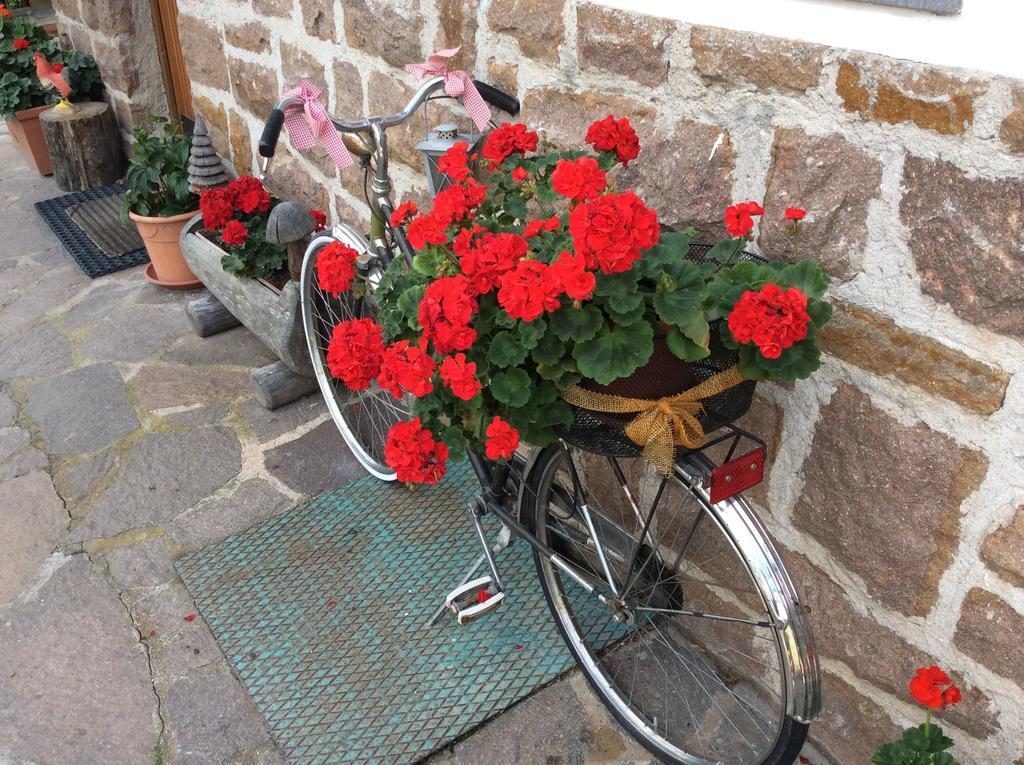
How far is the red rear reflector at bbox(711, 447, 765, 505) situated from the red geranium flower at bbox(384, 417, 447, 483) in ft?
1.65

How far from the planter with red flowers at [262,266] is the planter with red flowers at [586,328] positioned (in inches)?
56.4

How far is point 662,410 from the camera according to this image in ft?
4.91

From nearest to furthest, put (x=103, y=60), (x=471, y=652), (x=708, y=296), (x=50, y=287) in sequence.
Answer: (x=708, y=296) → (x=471, y=652) → (x=50, y=287) → (x=103, y=60)

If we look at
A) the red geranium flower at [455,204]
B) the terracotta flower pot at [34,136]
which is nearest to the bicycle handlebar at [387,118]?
the red geranium flower at [455,204]

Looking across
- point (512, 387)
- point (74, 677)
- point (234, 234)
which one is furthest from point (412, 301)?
point (234, 234)

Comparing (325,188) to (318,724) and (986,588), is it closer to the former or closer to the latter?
(318,724)

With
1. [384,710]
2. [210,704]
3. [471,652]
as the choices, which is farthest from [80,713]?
[471,652]

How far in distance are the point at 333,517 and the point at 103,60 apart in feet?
12.6

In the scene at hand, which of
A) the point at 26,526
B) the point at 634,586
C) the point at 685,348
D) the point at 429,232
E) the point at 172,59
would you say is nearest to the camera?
the point at 685,348

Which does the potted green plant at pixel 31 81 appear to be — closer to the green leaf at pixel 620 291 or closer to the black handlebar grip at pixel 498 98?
the black handlebar grip at pixel 498 98

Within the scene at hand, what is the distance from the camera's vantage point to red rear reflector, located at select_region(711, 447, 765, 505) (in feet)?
5.18

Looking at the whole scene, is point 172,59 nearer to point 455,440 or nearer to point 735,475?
point 455,440

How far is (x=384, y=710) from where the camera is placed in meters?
2.15

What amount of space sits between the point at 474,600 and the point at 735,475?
0.98 m
